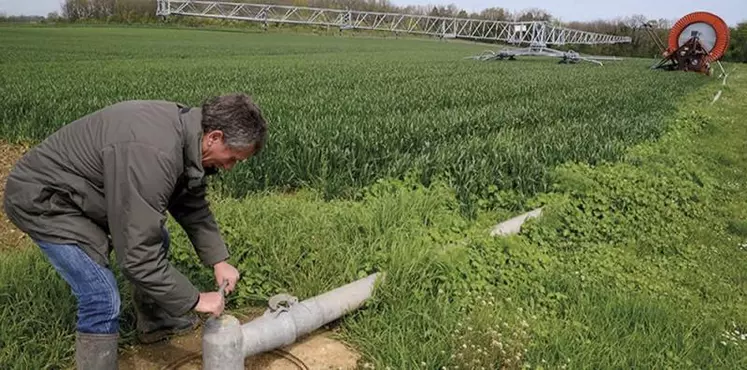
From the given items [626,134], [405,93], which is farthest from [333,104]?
[626,134]

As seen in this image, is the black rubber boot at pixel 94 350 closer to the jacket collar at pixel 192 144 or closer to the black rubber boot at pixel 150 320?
the black rubber boot at pixel 150 320

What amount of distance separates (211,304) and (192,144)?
0.70 m

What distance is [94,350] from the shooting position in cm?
259

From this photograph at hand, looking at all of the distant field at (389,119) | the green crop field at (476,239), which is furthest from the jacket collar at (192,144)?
the distant field at (389,119)

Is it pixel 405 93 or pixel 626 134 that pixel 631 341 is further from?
pixel 405 93

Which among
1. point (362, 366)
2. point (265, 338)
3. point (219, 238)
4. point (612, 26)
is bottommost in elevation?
point (362, 366)

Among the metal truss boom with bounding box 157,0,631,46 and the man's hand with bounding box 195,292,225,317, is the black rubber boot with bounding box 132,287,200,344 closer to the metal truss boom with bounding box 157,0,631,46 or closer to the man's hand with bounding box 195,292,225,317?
the man's hand with bounding box 195,292,225,317

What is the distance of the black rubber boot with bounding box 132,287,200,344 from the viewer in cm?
321

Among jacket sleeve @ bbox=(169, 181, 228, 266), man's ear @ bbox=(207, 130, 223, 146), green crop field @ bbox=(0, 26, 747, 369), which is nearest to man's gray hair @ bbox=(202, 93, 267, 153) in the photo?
man's ear @ bbox=(207, 130, 223, 146)

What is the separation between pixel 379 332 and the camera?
336 cm

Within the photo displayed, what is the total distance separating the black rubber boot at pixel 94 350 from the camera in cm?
258

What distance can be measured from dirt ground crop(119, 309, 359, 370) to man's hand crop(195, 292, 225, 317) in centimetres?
71

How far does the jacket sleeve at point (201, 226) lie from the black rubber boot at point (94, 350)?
57 centimetres

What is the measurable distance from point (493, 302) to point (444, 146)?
3.60 meters
